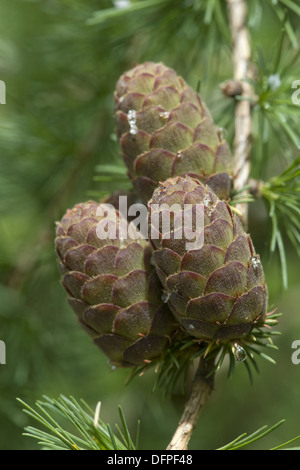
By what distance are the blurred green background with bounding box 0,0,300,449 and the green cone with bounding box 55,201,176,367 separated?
648 mm

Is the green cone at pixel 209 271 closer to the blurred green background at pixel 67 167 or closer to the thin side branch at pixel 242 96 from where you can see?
the thin side branch at pixel 242 96

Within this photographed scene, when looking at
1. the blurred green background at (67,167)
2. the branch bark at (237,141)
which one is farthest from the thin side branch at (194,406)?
the blurred green background at (67,167)

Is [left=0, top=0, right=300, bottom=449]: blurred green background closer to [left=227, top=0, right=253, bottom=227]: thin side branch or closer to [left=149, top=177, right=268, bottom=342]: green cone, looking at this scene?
[left=227, top=0, right=253, bottom=227]: thin side branch

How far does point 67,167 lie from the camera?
5.49 feet

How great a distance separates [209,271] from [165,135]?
238mm

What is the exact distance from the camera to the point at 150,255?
849mm

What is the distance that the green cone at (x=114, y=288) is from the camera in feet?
2.67

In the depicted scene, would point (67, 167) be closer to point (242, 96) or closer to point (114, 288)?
point (242, 96)

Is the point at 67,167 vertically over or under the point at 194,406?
over

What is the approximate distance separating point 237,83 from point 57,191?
0.73 meters

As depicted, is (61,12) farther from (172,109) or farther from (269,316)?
(269,316)

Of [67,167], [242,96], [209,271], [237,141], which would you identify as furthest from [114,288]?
[67,167]

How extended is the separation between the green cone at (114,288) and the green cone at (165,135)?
10cm

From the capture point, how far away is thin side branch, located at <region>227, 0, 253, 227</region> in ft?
3.35
